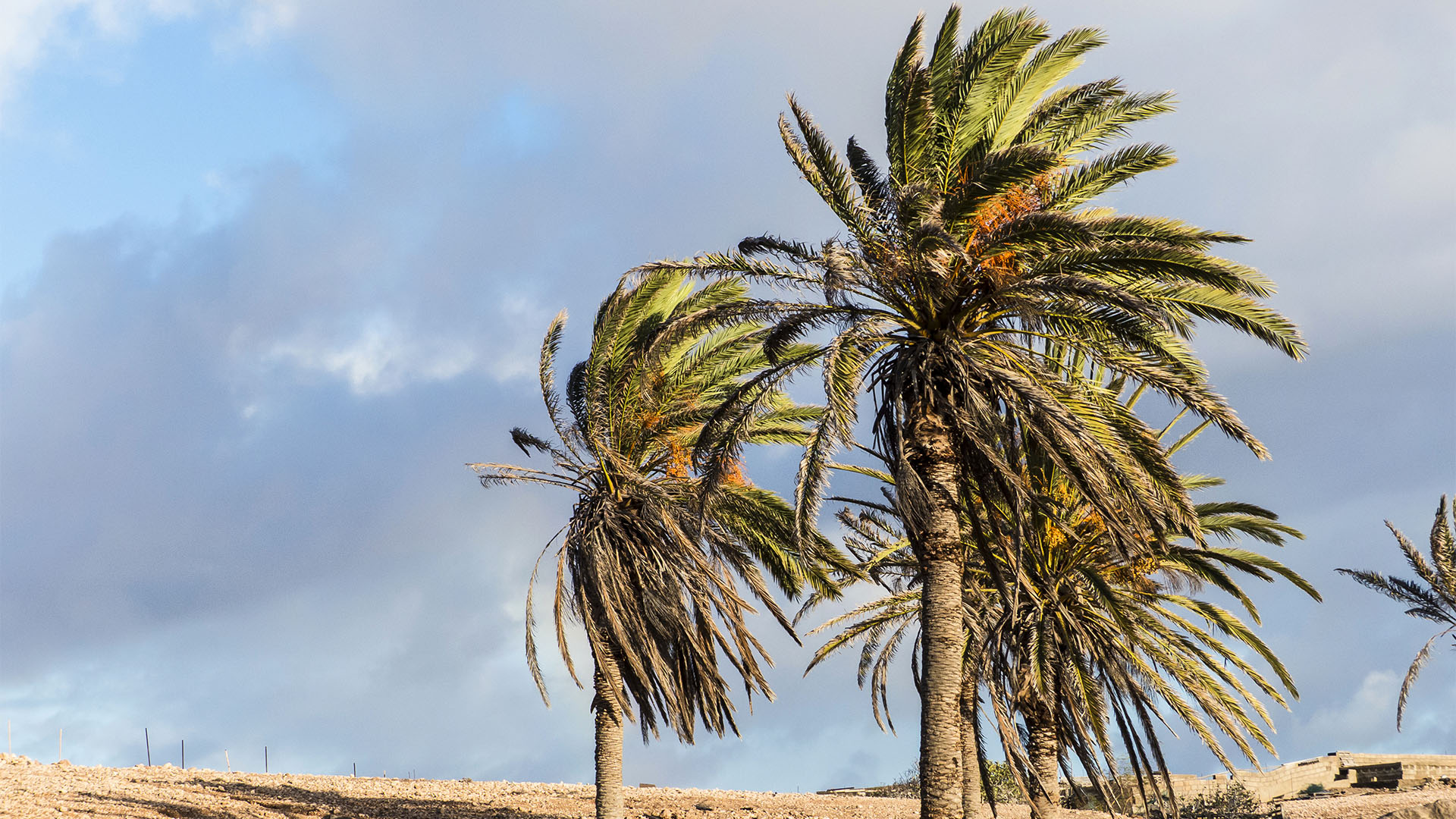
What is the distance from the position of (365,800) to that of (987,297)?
14233 millimetres

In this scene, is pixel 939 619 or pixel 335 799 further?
pixel 335 799

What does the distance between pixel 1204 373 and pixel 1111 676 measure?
5.33 m

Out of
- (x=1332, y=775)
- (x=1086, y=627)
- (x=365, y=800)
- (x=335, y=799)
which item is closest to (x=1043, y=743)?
(x=1086, y=627)

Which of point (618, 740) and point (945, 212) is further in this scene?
point (618, 740)

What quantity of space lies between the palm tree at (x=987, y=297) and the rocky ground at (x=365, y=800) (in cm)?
934

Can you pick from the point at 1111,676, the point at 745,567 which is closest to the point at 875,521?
the point at 745,567

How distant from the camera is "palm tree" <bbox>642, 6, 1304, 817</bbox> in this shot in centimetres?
1310

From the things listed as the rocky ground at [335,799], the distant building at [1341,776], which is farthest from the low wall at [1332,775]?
the rocky ground at [335,799]

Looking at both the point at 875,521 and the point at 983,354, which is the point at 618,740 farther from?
the point at 983,354

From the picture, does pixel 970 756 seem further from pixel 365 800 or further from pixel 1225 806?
pixel 1225 806

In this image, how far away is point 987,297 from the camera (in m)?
14.2

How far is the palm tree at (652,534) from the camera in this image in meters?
18.9

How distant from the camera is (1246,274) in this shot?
43.2 ft

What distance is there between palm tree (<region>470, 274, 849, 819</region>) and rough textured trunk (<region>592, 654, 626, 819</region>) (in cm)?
2
